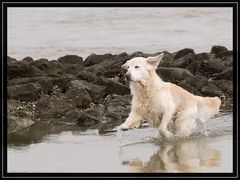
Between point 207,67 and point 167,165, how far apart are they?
8809 millimetres

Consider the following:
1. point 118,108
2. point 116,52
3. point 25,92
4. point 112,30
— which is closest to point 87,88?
point 118,108

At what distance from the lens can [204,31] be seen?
34.2 meters

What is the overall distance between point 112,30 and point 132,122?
20981 millimetres

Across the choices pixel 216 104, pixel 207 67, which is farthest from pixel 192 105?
pixel 207 67

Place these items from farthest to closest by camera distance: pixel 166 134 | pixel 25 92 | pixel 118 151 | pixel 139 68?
pixel 25 92 → pixel 166 134 → pixel 139 68 → pixel 118 151

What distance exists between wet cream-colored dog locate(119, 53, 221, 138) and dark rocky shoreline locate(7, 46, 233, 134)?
185 centimetres

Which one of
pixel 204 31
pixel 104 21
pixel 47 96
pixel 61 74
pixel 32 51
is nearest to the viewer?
pixel 47 96

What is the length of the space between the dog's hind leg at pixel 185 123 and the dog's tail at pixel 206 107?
426mm

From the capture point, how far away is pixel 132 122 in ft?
→ 44.9

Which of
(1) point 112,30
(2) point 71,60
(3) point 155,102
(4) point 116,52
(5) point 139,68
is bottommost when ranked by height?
(3) point 155,102

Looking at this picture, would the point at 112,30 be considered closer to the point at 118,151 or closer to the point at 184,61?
the point at 184,61

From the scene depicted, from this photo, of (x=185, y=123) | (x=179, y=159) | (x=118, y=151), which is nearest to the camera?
(x=179, y=159)
